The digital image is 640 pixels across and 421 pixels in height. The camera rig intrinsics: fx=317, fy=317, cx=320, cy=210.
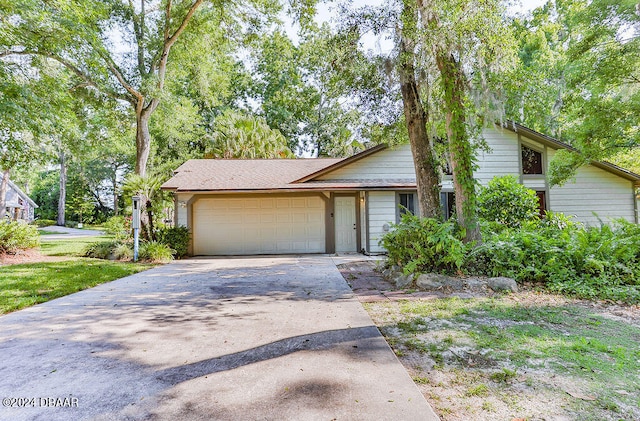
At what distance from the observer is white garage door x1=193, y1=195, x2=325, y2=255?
36.6ft

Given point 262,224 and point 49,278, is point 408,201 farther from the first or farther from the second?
point 49,278

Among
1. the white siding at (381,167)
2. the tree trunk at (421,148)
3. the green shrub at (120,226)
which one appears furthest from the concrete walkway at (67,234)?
the tree trunk at (421,148)

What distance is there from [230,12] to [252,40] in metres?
1.29

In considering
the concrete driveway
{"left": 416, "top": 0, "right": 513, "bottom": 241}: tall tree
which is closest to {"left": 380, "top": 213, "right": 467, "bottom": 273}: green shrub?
{"left": 416, "top": 0, "right": 513, "bottom": 241}: tall tree

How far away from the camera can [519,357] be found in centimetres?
262

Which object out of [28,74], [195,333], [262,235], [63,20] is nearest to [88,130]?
[28,74]

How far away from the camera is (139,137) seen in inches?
466

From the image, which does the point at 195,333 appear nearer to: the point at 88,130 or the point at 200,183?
the point at 200,183

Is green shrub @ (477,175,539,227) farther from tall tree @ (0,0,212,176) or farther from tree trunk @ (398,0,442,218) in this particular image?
tall tree @ (0,0,212,176)

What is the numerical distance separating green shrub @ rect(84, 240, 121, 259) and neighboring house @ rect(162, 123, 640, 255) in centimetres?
204

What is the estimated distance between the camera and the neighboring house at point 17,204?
94.3ft

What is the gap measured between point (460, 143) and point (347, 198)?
546 centimetres

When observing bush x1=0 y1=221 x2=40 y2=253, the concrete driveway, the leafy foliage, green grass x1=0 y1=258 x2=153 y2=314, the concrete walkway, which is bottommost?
the concrete driveway

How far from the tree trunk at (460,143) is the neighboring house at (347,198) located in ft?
14.1
